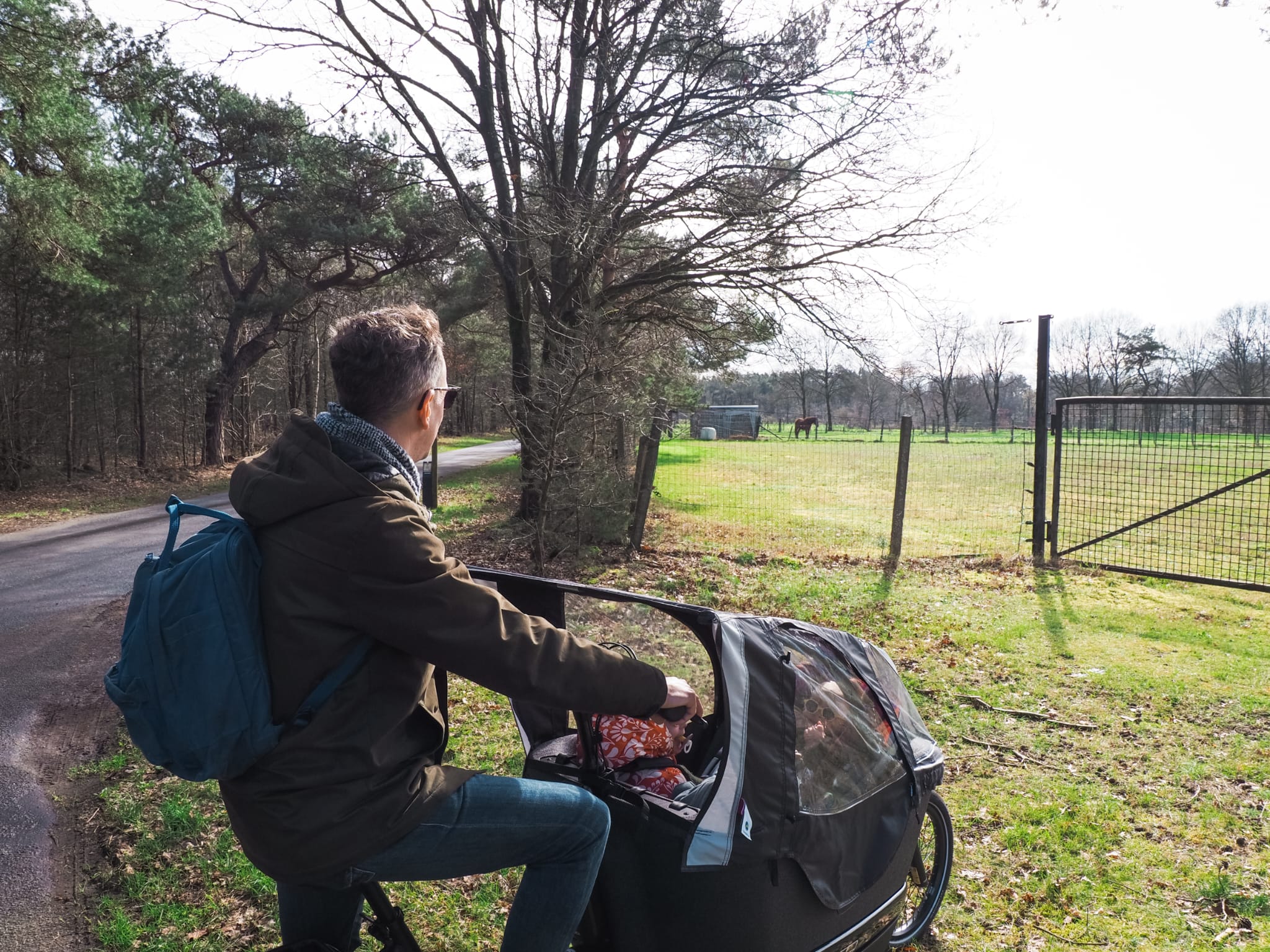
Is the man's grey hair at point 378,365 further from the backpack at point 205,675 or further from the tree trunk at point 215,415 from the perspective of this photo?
the tree trunk at point 215,415

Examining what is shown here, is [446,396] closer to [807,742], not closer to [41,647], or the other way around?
[807,742]

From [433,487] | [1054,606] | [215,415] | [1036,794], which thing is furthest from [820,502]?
[215,415]

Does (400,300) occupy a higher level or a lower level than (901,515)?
higher

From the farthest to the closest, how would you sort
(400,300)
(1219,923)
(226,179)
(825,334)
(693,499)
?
1. (400,300)
2. (226,179)
3. (693,499)
4. (825,334)
5. (1219,923)

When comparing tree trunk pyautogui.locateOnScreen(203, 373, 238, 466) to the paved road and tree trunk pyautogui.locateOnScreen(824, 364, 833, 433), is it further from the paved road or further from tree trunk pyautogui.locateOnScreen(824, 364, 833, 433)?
tree trunk pyautogui.locateOnScreen(824, 364, 833, 433)

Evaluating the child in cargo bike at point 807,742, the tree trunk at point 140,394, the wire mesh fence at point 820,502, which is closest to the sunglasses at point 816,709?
the child in cargo bike at point 807,742

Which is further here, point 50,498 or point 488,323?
point 488,323

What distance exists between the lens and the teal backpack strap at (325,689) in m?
1.56

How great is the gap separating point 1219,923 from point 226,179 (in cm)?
2571

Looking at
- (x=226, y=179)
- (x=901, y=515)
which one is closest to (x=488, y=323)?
(x=226, y=179)

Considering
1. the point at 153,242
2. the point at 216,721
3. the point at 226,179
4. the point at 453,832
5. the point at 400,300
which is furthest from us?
the point at 400,300

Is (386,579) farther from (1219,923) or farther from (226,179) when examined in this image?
(226,179)

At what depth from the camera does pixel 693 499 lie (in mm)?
15773

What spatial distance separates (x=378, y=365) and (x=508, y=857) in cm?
116
